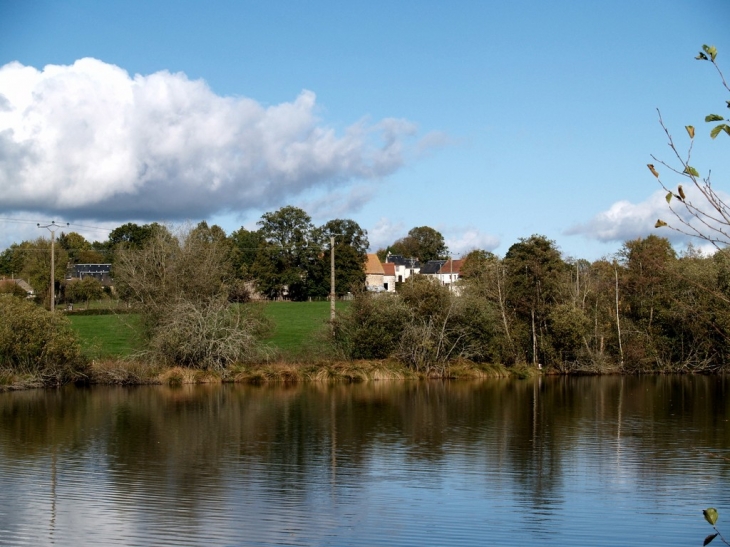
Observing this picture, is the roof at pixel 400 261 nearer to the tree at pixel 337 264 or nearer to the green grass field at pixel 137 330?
the tree at pixel 337 264

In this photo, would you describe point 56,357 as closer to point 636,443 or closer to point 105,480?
point 105,480

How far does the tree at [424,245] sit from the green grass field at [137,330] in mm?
63001

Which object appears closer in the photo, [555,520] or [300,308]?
A: [555,520]

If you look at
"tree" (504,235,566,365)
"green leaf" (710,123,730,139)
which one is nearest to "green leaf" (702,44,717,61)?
"green leaf" (710,123,730,139)

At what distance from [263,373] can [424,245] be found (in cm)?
10348

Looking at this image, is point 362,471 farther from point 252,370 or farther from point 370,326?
point 370,326

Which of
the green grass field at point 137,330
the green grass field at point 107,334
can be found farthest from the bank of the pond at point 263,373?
the green grass field at point 107,334

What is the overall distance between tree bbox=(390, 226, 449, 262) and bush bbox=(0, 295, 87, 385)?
106 meters

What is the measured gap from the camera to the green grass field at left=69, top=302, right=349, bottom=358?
42312 millimetres

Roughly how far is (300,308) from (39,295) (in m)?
23.8

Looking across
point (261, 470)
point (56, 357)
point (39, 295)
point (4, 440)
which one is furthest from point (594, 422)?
point (39, 295)

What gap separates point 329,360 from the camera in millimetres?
41812

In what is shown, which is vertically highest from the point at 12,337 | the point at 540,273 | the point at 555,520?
the point at 540,273

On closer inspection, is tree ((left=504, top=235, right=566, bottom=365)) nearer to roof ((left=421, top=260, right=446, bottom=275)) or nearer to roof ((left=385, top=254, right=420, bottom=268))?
roof ((left=421, top=260, right=446, bottom=275))
